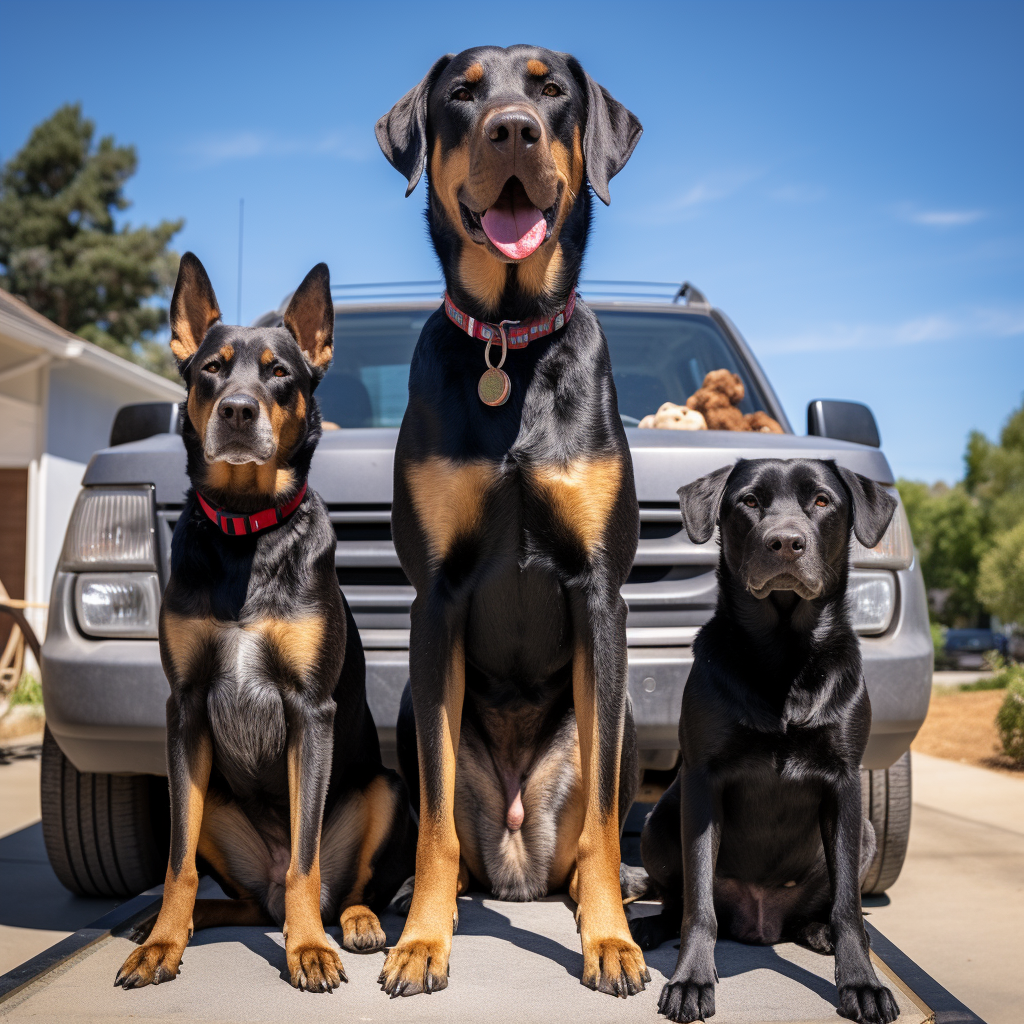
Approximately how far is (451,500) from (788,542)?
0.86 meters

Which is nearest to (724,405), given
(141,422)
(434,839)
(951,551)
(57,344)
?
(141,422)

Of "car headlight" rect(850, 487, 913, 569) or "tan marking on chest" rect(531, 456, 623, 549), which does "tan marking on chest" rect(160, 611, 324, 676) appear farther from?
"car headlight" rect(850, 487, 913, 569)

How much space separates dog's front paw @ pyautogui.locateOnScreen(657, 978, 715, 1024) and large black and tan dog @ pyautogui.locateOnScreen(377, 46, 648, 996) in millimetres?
139

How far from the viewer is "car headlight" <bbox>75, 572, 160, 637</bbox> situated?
11.4 ft

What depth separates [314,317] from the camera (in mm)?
3150

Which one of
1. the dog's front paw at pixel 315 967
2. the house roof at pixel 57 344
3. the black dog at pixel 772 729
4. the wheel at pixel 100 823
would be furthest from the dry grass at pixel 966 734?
the house roof at pixel 57 344

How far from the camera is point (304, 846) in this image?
2576mm

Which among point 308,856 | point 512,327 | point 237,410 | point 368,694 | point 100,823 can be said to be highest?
point 512,327

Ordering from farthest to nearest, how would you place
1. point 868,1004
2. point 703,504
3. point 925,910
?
point 925,910
point 703,504
point 868,1004

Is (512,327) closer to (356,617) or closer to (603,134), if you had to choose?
(603,134)

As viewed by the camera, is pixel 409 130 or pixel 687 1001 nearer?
pixel 687 1001

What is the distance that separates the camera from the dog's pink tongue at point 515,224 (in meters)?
2.64

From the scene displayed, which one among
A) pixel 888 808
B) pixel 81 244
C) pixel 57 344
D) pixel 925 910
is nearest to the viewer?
pixel 888 808

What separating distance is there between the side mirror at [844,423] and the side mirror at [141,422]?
2.52m
